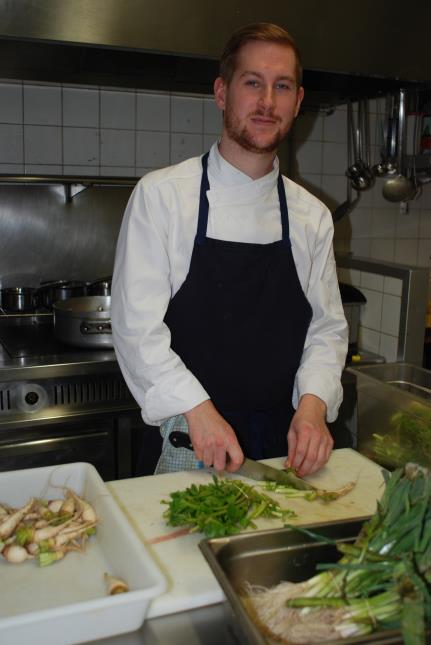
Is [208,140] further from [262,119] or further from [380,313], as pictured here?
[262,119]

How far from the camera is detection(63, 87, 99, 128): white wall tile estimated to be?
105 inches

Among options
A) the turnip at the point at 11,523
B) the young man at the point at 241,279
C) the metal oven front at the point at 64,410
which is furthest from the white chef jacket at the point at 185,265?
the metal oven front at the point at 64,410

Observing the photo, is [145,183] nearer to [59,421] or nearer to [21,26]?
[21,26]

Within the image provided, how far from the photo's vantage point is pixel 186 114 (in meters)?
2.86

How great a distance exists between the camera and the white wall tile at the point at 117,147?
275 centimetres

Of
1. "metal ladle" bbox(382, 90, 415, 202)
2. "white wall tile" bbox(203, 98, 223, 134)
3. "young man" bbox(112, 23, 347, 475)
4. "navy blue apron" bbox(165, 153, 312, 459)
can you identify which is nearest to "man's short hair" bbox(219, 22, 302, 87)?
"young man" bbox(112, 23, 347, 475)

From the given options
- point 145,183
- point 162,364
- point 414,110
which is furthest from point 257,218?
point 414,110

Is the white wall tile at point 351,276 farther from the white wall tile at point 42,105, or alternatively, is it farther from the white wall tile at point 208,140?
the white wall tile at point 42,105

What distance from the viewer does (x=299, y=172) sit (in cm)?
310

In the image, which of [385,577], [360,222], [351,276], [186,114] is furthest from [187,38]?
[385,577]

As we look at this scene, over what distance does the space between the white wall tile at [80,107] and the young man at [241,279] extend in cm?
122

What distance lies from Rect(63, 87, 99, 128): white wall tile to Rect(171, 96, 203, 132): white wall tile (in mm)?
319

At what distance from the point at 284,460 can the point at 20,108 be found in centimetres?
181

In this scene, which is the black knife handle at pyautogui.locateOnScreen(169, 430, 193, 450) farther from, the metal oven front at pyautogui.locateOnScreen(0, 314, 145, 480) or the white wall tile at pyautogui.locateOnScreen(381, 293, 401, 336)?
the white wall tile at pyautogui.locateOnScreen(381, 293, 401, 336)
